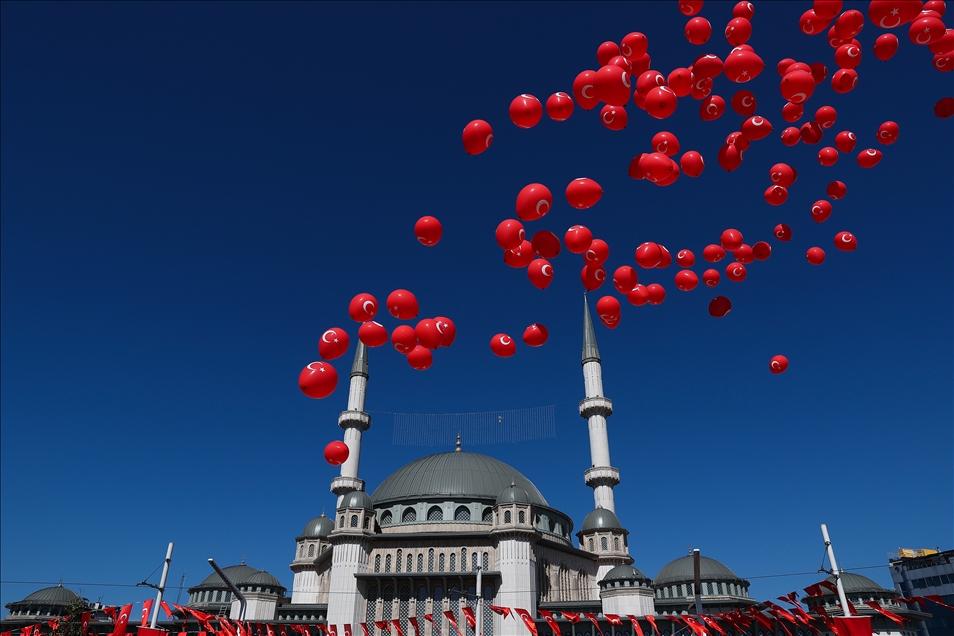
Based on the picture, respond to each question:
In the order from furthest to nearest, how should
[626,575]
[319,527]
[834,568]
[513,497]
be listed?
[319,527], [513,497], [626,575], [834,568]

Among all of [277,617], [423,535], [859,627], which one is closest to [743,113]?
[859,627]

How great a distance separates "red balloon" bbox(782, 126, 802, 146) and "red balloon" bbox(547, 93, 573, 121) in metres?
4.84

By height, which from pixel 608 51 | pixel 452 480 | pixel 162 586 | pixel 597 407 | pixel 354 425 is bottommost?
pixel 162 586

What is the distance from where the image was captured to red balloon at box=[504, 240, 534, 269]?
11039mm

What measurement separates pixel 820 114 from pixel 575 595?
37.4 m

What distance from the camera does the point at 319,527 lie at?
1821 inches

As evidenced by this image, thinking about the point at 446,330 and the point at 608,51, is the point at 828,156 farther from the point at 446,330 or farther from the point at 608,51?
the point at 446,330

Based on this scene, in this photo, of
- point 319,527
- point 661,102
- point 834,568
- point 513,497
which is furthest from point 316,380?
point 319,527

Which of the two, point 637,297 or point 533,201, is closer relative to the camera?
point 533,201

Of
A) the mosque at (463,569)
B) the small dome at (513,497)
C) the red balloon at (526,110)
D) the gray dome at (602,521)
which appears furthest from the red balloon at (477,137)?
the gray dome at (602,521)

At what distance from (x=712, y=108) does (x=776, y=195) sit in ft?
7.89

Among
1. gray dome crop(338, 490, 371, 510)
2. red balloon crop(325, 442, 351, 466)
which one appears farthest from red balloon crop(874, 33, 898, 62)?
gray dome crop(338, 490, 371, 510)

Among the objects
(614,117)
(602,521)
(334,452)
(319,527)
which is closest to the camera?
(614,117)

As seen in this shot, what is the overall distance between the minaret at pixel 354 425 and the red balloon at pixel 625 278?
3549 cm
